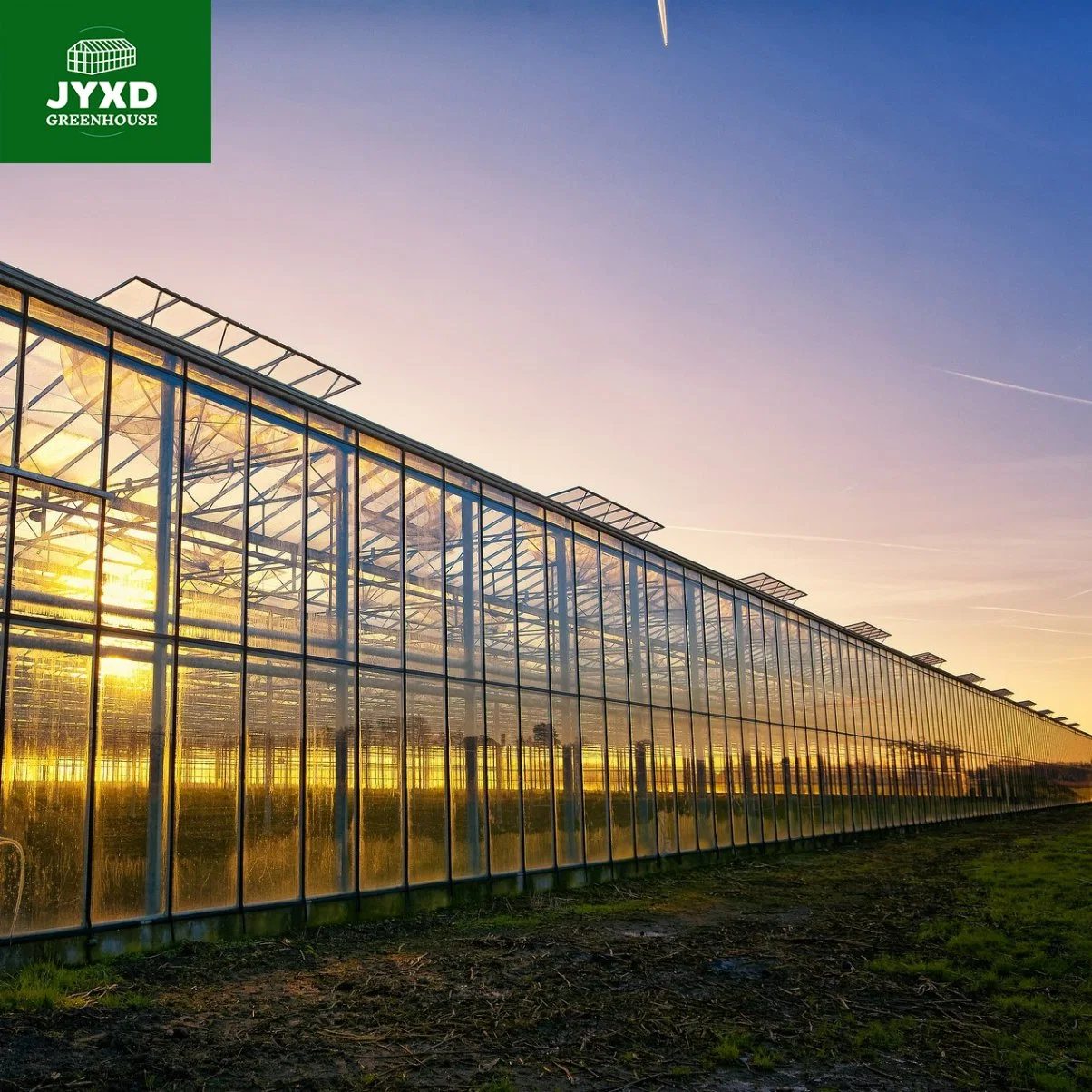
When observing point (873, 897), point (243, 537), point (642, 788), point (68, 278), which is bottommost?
point (873, 897)

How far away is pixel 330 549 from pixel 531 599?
21.7 feet

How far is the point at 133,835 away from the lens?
43.2 feet

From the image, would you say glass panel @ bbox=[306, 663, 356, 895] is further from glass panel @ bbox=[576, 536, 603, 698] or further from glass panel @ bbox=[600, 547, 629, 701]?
glass panel @ bbox=[600, 547, 629, 701]

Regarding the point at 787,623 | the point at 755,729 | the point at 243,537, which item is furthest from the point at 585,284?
the point at 787,623

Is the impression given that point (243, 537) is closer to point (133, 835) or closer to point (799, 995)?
point (133, 835)

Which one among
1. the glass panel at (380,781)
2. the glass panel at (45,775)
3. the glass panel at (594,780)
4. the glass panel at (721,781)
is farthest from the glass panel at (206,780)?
the glass panel at (721,781)

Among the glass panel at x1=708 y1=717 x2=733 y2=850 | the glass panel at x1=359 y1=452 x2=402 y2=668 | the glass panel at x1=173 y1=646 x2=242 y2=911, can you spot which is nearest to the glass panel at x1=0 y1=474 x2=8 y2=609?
the glass panel at x1=173 y1=646 x2=242 y2=911

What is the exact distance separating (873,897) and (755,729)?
43.6 feet

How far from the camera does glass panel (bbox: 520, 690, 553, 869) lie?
21.6 m

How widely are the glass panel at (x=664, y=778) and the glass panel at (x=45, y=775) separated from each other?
17.1m

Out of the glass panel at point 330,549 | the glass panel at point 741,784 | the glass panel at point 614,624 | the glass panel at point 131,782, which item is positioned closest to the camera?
the glass panel at point 131,782

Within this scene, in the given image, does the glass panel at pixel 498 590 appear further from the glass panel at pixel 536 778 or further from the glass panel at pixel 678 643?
the glass panel at pixel 678 643

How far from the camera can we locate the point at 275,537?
54.5ft

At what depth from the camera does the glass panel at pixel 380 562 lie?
709 inches
